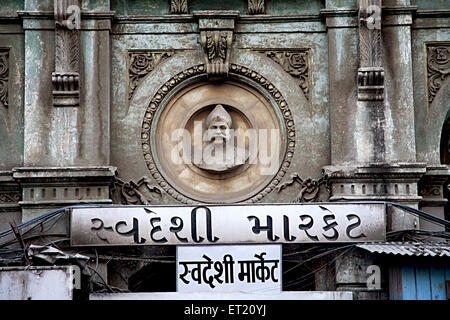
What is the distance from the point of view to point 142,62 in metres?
17.3

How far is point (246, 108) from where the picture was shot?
17375 mm

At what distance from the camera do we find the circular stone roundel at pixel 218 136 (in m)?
17.1

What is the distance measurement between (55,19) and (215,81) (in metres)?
2.78

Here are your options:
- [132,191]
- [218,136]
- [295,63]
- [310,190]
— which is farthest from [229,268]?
[295,63]

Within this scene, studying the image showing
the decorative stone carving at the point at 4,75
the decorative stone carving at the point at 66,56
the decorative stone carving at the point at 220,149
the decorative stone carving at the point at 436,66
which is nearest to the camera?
the decorative stone carving at the point at 66,56

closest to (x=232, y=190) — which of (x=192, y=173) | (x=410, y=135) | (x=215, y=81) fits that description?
(x=192, y=173)

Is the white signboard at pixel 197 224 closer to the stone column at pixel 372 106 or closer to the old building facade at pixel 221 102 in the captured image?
the old building facade at pixel 221 102

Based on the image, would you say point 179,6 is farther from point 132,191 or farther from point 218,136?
point 132,191

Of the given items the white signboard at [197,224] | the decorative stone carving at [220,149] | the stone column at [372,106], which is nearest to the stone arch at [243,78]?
the stone column at [372,106]

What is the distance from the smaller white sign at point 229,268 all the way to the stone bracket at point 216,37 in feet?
9.93

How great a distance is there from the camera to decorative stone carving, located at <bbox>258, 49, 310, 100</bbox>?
680 inches

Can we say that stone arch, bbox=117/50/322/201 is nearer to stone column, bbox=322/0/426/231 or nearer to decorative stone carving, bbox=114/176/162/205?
decorative stone carving, bbox=114/176/162/205
